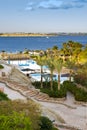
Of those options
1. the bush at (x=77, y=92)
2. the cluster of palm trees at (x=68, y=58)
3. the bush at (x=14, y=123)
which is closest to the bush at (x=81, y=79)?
the cluster of palm trees at (x=68, y=58)

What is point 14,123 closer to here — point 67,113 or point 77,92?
point 67,113

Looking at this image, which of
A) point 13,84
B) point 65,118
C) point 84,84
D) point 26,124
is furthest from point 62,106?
point 26,124

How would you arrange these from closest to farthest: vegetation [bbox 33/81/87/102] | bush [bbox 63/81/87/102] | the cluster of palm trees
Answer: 1. bush [bbox 63/81/87/102]
2. vegetation [bbox 33/81/87/102]
3. the cluster of palm trees

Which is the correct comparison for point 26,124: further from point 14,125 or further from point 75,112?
point 75,112

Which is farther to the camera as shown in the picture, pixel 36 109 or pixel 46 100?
pixel 46 100

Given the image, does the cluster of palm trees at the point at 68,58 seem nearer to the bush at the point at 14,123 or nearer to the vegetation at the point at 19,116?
the vegetation at the point at 19,116

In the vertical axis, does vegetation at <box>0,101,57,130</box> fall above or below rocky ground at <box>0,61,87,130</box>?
above

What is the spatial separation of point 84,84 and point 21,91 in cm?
1056

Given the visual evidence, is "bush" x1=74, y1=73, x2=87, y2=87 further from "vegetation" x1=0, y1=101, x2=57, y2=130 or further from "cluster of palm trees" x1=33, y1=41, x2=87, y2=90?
"vegetation" x1=0, y1=101, x2=57, y2=130

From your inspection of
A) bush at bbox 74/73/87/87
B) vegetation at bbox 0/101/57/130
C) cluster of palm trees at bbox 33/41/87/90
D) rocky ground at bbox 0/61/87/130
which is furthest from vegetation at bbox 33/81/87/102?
vegetation at bbox 0/101/57/130

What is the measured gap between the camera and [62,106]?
24.3m

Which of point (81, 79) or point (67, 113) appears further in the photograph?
point (81, 79)

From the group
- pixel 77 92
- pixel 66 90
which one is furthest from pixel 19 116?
pixel 66 90

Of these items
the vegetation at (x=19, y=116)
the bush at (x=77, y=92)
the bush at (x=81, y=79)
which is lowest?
the bush at (x=81, y=79)
